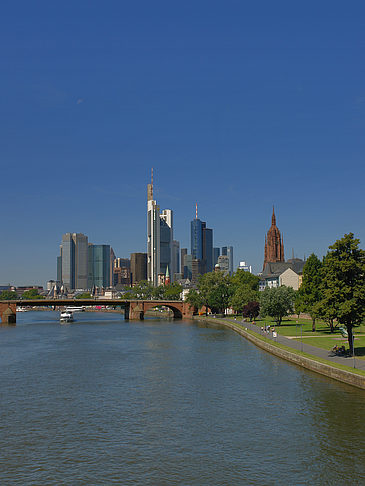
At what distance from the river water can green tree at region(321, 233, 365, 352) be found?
7.63 m

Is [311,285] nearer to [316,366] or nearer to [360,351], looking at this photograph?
[360,351]

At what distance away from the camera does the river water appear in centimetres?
2663

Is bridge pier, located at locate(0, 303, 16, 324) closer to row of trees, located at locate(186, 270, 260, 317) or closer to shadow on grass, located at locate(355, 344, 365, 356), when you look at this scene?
row of trees, located at locate(186, 270, 260, 317)

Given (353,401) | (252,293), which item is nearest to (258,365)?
(353,401)

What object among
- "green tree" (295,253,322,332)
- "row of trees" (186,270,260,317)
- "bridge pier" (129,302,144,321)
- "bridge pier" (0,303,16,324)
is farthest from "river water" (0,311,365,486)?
"bridge pier" (129,302,144,321)

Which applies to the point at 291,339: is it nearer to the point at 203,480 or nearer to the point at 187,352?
the point at 187,352

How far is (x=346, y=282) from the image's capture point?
55.1m

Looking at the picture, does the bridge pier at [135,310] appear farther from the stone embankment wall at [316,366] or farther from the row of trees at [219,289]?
the stone embankment wall at [316,366]

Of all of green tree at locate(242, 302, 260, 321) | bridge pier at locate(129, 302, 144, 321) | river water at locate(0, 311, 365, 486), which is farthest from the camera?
bridge pier at locate(129, 302, 144, 321)

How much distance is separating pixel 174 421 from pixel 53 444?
8.92 meters

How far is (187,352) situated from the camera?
251 feet

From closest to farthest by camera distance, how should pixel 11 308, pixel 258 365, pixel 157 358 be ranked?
pixel 258 365, pixel 157 358, pixel 11 308

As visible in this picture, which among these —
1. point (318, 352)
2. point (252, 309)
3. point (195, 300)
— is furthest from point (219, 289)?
point (318, 352)

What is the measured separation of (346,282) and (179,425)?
28.2 m
